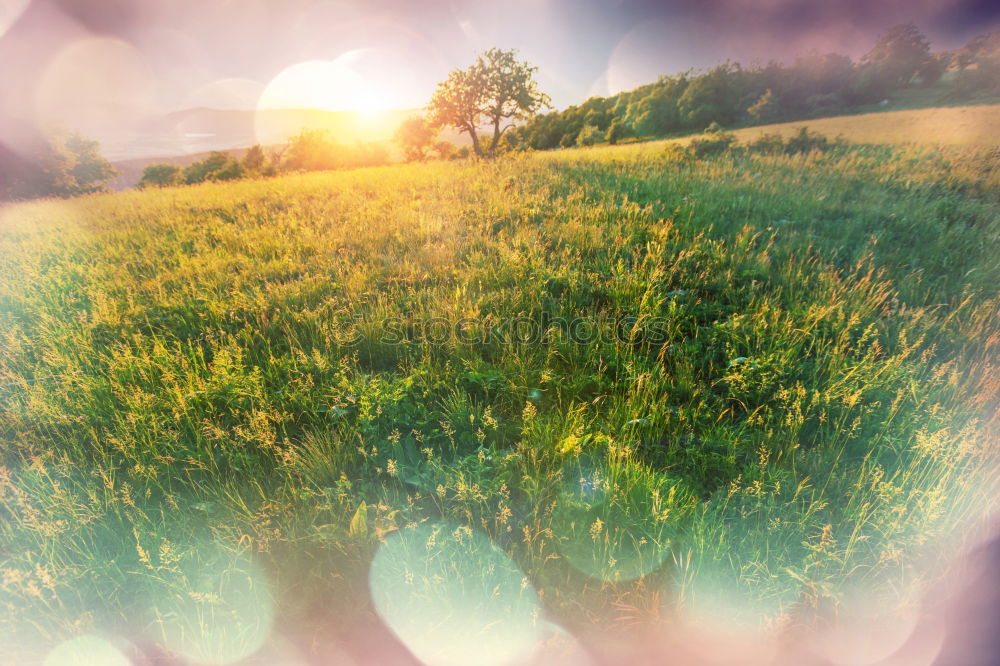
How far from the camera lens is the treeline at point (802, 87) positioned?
22719mm

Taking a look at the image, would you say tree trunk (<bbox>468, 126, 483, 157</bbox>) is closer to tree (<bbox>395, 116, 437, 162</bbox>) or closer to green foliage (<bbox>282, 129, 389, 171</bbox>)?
tree (<bbox>395, 116, 437, 162</bbox>)

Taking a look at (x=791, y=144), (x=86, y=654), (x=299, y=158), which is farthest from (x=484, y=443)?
(x=299, y=158)

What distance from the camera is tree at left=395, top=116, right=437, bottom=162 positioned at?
196 feet

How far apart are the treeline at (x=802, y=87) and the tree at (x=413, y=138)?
29114 mm

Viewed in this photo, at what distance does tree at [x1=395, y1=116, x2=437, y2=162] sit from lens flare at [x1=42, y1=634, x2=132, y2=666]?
6547cm

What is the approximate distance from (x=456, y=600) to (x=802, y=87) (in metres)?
51.3

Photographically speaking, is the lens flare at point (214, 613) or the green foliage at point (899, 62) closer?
the lens flare at point (214, 613)

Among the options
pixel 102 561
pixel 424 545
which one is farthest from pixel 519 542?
pixel 102 561

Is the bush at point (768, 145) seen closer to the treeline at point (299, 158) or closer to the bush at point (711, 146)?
the bush at point (711, 146)

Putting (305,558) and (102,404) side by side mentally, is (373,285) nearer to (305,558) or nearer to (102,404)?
(102,404)

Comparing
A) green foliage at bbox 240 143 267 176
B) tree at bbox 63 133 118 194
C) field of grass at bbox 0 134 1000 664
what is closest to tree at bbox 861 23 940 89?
field of grass at bbox 0 134 1000 664

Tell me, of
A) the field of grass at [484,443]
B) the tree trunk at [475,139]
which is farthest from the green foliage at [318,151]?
the field of grass at [484,443]

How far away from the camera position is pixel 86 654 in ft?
5.92

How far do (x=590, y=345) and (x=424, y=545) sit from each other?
2.16 meters
